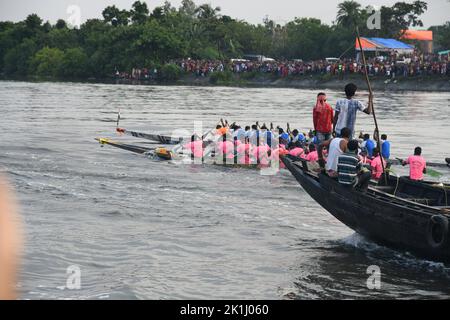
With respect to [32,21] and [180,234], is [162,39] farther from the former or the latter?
[180,234]

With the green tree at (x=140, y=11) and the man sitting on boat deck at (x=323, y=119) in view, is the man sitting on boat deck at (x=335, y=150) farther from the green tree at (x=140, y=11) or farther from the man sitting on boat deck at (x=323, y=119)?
the green tree at (x=140, y=11)

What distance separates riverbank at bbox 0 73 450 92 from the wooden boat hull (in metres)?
52.2

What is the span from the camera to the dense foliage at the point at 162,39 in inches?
3654

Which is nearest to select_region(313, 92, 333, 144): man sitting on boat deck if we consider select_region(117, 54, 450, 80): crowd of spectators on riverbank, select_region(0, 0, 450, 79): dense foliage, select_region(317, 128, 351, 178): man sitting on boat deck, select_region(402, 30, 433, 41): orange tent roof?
select_region(317, 128, 351, 178): man sitting on boat deck

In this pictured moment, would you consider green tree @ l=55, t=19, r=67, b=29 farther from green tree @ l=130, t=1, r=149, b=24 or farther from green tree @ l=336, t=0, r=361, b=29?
green tree @ l=336, t=0, r=361, b=29

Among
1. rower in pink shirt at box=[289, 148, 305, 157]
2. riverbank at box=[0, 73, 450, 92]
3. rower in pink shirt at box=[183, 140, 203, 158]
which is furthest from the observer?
riverbank at box=[0, 73, 450, 92]

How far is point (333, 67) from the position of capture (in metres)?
70.6

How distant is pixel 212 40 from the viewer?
105 meters

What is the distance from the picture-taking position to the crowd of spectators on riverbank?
6600 centimetres
